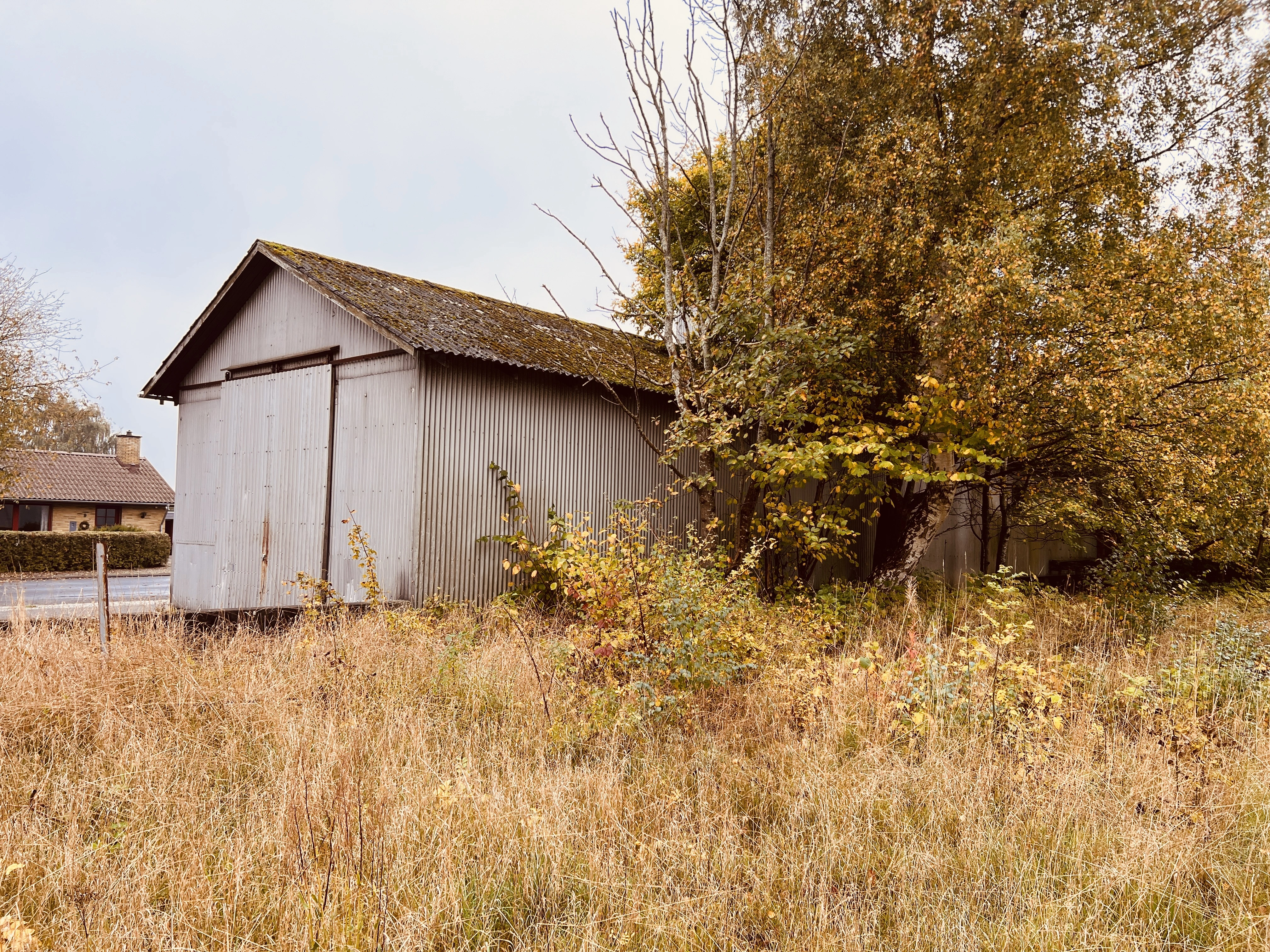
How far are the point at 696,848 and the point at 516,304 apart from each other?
38.3 feet

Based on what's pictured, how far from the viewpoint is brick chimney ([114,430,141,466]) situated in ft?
121

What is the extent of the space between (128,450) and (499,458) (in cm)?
3428

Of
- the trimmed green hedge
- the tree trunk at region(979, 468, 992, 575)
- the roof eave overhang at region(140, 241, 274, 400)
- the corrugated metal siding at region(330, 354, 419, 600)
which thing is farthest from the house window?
the tree trunk at region(979, 468, 992, 575)

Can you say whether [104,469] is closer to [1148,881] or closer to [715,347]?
[715,347]

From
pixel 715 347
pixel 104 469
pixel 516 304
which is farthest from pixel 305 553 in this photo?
pixel 104 469

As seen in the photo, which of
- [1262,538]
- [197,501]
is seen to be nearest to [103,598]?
[197,501]

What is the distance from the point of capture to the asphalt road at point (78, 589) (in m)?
15.3

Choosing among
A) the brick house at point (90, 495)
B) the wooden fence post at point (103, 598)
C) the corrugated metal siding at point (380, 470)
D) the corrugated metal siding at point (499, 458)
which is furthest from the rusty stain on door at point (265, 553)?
the brick house at point (90, 495)

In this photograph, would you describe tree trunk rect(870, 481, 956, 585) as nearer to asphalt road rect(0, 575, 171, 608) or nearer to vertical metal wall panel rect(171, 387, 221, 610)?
vertical metal wall panel rect(171, 387, 221, 610)

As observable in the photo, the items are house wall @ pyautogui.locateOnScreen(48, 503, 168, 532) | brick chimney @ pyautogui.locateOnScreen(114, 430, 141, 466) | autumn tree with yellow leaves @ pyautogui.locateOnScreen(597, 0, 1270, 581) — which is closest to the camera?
autumn tree with yellow leaves @ pyautogui.locateOnScreen(597, 0, 1270, 581)

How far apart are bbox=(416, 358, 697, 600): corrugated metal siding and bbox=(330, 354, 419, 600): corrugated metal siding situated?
182 mm

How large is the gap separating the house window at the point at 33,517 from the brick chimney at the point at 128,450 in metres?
4.07

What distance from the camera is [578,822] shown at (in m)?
3.79

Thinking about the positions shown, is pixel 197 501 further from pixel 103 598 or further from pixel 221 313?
pixel 103 598
